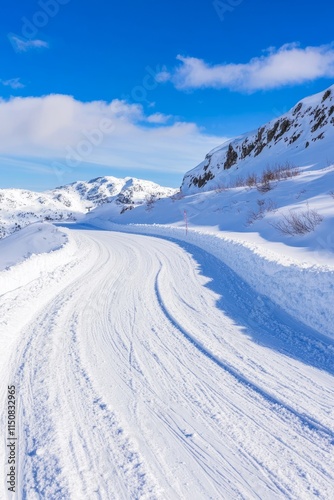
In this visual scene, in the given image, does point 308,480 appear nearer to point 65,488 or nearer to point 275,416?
point 275,416

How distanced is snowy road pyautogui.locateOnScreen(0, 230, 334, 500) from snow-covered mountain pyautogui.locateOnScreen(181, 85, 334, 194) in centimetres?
2428

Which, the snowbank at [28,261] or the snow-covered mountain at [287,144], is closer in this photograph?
the snowbank at [28,261]

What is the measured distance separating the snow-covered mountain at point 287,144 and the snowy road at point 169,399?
956 inches

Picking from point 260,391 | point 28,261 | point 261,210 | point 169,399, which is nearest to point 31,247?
point 28,261

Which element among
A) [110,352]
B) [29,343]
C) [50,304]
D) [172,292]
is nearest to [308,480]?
[110,352]

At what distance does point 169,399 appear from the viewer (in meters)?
3.22

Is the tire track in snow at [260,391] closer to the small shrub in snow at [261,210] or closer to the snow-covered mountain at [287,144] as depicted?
the small shrub in snow at [261,210]

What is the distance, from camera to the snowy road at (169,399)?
2.29 metres

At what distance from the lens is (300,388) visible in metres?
3.35

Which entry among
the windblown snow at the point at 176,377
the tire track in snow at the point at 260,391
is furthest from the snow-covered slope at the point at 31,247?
the tire track in snow at the point at 260,391

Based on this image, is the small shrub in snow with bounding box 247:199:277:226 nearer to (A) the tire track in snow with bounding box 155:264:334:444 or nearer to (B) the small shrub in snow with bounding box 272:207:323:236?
(B) the small shrub in snow with bounding box 272:207:323:236

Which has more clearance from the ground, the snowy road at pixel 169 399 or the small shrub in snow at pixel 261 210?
the small shrub in snow at pixel 261 210

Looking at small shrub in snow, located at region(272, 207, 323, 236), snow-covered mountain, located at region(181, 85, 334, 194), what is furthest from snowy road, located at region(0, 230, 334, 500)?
snow-covered mountain, located at region(181, 85, 334, 194)

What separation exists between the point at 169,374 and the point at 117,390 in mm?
638
